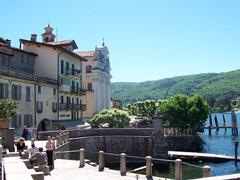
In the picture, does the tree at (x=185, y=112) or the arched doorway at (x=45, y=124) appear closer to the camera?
the arched doorway at (x=45, y=124)

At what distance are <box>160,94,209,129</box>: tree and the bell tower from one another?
20.9 m

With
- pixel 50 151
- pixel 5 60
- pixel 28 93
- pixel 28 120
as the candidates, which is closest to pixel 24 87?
pixel 28 93

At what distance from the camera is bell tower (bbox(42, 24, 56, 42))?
70812 mm

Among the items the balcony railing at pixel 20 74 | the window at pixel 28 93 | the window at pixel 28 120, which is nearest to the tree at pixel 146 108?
the balcony railing at pixel 20 74

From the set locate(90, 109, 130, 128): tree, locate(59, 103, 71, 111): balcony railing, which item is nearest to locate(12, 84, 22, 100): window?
locate(59, 103, 71, 111): balcony railing

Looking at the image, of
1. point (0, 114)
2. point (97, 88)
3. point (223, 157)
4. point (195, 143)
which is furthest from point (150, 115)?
point (0, 114)

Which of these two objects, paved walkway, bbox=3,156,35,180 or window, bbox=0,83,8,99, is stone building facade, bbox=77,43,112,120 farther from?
paved walkway, bbox=3,156,35,180

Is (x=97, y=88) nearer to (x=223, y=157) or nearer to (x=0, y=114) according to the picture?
(x=223, y=157)

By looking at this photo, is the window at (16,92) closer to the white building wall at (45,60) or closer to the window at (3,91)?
the window at (3,91)

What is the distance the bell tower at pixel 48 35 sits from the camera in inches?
2788

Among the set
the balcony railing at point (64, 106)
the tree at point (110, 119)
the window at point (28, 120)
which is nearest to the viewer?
the window at point (28, 120)

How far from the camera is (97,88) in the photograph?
8169 centimetres

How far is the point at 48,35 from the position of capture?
7081 centimetres

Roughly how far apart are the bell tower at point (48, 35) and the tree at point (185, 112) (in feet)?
68.6
